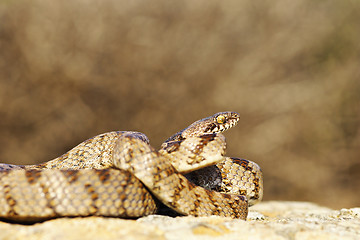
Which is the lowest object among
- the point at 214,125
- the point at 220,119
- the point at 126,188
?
the point at 126,188

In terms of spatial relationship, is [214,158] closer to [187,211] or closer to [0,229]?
[187,211]

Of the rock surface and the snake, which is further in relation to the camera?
the snake

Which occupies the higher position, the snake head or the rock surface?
the snake head

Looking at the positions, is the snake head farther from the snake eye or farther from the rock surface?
the rock surface

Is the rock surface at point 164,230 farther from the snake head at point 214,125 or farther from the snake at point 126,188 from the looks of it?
the snake head at point 214,125

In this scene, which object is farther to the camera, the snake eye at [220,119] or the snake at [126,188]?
the snake eye at [220,119]

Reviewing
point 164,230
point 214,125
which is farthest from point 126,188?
point 214,125

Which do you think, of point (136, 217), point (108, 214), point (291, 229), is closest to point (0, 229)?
point (108, 214)

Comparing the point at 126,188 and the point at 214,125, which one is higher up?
the point at 214,125

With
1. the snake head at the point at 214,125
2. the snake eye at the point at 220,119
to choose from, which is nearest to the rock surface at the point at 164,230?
the snake head at the point at 214,125

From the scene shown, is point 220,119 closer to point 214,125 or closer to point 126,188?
point 214,125

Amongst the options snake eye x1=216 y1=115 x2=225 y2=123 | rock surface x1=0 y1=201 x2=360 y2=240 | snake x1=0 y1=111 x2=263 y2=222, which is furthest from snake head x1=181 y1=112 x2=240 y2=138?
rock surface x1=0 y1=201 x2=360 y2=240
